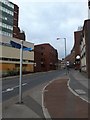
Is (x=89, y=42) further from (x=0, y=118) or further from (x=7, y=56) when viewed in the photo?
(x=7, y=56)

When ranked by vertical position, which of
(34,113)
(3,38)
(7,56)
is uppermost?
(3,38)

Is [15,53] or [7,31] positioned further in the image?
[7,31]

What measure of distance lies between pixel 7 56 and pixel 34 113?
60815 millimetres

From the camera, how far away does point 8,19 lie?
293 ft

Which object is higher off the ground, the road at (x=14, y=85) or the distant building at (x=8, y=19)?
the distant building at (x=8, y=19)

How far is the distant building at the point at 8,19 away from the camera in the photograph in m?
86.2

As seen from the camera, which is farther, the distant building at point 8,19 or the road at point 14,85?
the distant building at point 8,19

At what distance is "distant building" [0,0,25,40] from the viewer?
86.2m

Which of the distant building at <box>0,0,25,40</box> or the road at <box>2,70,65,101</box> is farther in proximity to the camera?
the distant building at <box>0,0,25,40</box>

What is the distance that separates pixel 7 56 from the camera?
70.6m

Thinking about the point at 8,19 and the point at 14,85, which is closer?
the point at 14,85

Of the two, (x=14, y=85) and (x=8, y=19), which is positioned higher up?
(x=8, y=19)

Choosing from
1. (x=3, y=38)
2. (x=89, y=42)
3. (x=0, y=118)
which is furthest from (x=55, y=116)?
(x=3, y=38)

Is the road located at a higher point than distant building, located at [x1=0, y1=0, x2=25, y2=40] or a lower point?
lower
